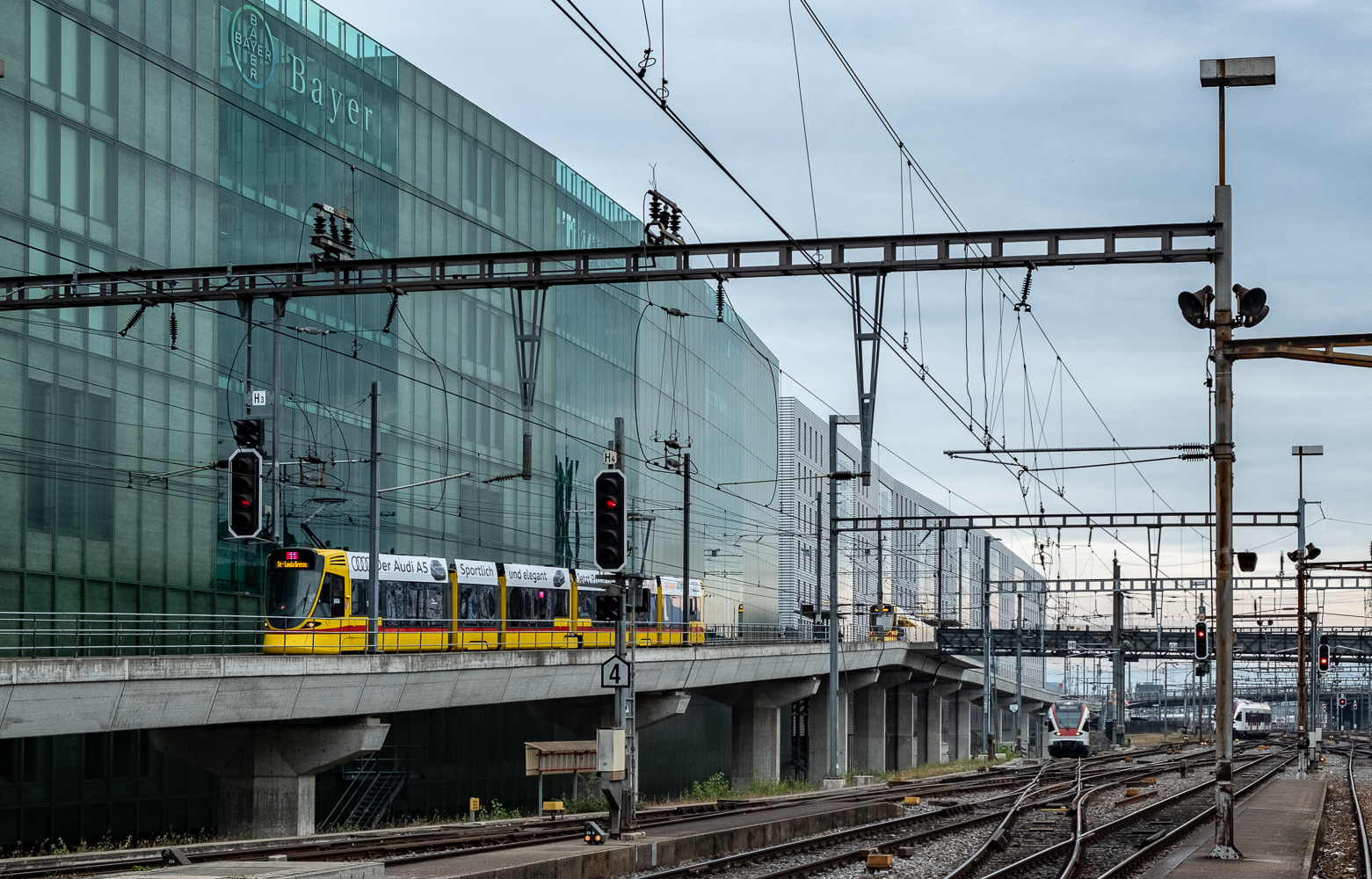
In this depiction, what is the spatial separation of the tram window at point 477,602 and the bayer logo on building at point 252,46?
15322 millimetres

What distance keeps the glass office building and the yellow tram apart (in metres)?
2.49

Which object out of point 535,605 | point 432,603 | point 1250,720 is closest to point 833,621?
point 535,605

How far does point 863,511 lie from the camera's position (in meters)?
122

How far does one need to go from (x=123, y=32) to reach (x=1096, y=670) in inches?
5182

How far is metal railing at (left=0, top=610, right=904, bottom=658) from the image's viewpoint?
3441cm

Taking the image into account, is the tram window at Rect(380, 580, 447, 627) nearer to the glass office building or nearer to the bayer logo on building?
the glass office building

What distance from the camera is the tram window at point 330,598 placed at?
37125 millimetres

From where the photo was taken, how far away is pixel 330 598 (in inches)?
1469

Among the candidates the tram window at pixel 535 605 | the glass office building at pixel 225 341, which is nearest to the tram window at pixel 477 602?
the tram window at pixel 535 605

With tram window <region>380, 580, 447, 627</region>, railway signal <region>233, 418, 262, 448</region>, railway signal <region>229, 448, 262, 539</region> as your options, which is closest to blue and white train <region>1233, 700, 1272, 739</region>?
tram window <region>380, 580, 447, 627</region>

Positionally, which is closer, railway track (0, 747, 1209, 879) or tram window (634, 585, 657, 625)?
railway track (0, 747, 1209, 879)

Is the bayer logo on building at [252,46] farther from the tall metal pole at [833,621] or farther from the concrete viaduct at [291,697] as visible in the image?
the tall metal pole at [833,621]

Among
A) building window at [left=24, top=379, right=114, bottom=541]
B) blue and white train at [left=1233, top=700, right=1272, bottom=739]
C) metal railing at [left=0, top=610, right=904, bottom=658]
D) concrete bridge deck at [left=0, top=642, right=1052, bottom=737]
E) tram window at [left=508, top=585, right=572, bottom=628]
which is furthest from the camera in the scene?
blue and white train at [left=1233, top=700, right=1272, bottom=739]

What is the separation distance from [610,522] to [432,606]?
21.8 m
